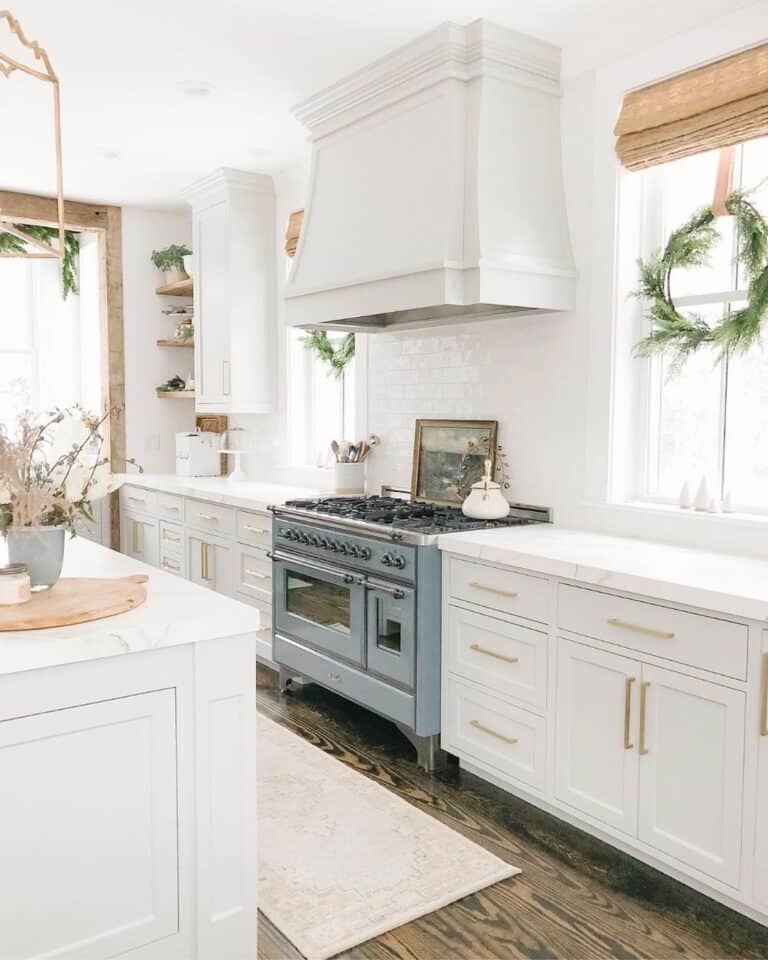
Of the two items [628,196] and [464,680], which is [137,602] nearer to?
[464,680]

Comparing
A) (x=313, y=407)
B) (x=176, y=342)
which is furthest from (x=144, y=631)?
(x=176, y=342)

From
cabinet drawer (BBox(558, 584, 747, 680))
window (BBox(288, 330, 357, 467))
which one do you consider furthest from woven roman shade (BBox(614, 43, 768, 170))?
window (BBox(288, 330, 357, 467))

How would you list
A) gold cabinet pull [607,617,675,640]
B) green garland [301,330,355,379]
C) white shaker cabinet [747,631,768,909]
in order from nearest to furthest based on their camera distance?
white shaker cabinet [747,631,768,909]
gold cabinet pull [607,617,675,640]
green garland [301,330,355,379]

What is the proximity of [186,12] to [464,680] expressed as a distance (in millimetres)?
2640

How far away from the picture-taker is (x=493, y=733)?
9.98 feet

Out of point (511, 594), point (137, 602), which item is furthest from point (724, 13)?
point (137, 602)

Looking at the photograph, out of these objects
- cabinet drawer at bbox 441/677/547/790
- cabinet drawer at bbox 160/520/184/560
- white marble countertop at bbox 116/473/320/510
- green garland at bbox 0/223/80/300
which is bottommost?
cabinet drawer at bbox 441/677/547/790

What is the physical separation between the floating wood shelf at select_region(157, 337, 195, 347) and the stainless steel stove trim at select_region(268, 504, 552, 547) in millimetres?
2244

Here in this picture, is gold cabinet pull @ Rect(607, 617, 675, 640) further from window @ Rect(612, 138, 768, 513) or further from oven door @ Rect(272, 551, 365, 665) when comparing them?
oven door @ Rect(272, 551, 365, 665)

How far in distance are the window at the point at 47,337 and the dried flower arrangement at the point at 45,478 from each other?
5.04 metres

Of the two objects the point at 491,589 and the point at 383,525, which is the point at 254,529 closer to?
the point at 383,525

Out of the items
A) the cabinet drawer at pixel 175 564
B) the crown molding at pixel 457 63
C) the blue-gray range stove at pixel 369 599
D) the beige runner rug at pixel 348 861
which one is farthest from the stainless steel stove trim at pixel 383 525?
the crown molding at pixel 457 63

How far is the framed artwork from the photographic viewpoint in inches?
152

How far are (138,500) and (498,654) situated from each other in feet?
11.3
